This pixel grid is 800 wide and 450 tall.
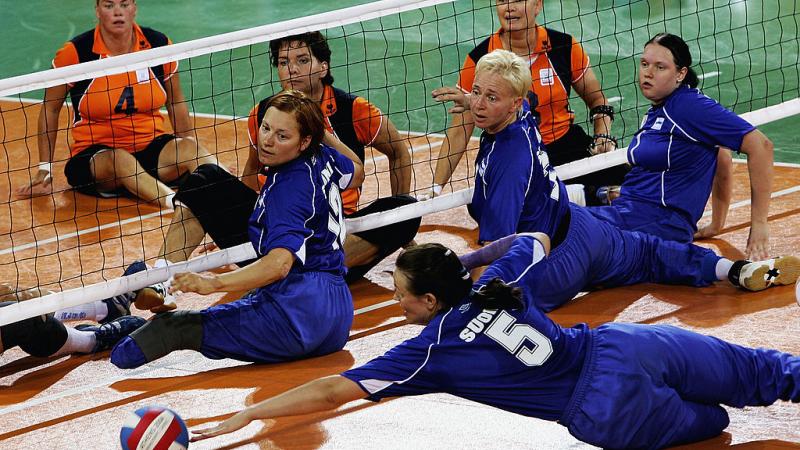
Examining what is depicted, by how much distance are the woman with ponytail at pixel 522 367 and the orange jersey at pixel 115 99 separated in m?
4.40

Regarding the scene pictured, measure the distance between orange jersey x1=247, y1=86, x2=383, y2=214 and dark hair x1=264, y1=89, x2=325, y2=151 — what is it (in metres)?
1.31

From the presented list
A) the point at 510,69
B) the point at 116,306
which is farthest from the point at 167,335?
the point at 510,69

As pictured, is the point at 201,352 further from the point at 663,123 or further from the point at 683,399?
the point at 663,123

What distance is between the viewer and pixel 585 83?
8.28 metres

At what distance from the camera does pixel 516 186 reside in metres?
6.05

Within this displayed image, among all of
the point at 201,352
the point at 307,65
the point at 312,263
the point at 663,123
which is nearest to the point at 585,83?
the point at 663,123

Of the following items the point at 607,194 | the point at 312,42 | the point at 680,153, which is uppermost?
the point at 312,42

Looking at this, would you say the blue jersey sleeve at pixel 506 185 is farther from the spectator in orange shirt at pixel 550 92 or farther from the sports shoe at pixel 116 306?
the sports shoe at pixel 116 306

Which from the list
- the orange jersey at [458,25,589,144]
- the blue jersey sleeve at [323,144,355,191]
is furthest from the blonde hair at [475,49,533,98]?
the orange jersey at [458,25,589,144]

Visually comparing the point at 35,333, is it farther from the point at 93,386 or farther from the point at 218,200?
the point at 218,200

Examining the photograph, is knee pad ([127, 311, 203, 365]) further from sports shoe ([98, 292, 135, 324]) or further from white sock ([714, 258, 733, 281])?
white sock ([714, 258, 733, 281])

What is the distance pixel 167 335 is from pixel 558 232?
198 centimetres

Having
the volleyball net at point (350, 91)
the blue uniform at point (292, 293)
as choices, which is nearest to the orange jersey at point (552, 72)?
the volleyball net at point (350, 91)

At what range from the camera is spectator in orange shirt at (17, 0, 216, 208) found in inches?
338
